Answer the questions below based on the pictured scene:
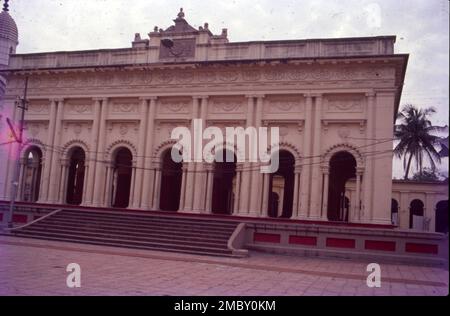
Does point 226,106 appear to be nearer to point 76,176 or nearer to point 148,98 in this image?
point 148,98

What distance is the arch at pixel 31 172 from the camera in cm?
2622

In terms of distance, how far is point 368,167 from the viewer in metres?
20.0

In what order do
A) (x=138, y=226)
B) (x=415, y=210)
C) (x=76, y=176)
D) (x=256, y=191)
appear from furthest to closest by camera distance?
(x=415, y=210), (x=76, y=176), (x=256, y=191), (x=138, y=226)

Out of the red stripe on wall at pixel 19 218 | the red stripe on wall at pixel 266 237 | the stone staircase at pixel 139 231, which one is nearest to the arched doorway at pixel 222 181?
the stone staircase at pixel 139 231

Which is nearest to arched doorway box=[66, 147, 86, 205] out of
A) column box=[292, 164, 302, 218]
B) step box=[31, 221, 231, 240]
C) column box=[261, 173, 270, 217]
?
step box=[31, 221, 231, 240]

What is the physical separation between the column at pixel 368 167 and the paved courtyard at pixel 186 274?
12.4 ft

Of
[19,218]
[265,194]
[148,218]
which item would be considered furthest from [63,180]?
[265,194]

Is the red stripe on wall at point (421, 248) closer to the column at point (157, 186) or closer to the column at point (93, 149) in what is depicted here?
the column at point (157, 186)

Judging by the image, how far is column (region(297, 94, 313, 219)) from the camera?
20625mm

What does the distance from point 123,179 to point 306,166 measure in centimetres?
1068

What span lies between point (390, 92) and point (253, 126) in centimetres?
640

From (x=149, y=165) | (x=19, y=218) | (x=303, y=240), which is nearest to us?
(x=303, y=240)

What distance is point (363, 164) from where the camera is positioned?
795 inches

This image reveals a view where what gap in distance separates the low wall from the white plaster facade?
2585mm
